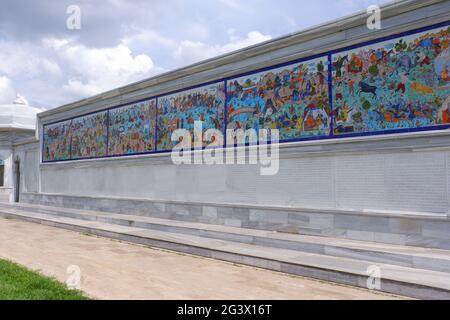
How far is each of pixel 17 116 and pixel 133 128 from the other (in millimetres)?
13155

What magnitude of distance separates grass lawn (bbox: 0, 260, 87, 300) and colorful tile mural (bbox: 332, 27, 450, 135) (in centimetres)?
611

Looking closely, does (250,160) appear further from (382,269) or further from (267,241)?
(382,269)

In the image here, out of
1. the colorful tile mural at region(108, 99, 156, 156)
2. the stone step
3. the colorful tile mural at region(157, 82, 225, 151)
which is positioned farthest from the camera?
the colorful tile mural at region(108, 99, 156, 156)

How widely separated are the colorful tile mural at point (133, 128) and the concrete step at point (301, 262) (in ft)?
11.8

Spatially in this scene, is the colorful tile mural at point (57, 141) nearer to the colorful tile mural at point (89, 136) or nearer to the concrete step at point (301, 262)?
the colorful tile mural at point (89, 136)

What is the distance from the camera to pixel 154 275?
697cm

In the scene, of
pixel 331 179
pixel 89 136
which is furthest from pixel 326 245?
pixel 89 136

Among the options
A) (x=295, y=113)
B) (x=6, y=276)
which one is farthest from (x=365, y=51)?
(x=6, y=276)

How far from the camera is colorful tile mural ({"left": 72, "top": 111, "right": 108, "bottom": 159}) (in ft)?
55.0

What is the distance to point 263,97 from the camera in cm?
1072

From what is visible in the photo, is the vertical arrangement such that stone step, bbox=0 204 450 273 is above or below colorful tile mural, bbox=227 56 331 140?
below

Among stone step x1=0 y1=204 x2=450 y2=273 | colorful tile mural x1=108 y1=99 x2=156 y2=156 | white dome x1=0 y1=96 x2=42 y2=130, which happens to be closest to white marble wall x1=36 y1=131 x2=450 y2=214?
colorful tile mural x1=108 y1=99 x2=156 y2=156

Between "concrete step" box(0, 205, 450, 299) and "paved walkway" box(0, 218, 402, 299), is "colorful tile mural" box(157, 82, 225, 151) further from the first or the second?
"paved walkway" box(0, 218, 402, 299)

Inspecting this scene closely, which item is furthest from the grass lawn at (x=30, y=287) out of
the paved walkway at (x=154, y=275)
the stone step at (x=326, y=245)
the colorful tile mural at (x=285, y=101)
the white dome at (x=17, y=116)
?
the white dome at (x=17, y=116)
